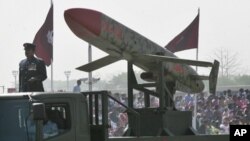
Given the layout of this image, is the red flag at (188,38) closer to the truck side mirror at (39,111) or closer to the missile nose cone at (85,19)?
the missile nose cone at (85,19)

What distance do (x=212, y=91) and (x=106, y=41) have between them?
2.22m

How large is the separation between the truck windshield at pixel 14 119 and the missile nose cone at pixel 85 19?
3427 millimetres

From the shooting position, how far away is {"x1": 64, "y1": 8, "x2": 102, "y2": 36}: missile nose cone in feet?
35.2

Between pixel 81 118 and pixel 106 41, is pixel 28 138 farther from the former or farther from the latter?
pixel 106 41

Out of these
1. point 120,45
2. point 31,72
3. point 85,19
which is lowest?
point 31,72

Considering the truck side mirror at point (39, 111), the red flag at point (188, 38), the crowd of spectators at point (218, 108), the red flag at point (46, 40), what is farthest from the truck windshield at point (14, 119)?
the red flag at point (188, 38)

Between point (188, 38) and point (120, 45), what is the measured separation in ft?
28.9

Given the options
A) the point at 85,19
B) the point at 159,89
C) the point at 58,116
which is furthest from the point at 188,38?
the point at 58,116

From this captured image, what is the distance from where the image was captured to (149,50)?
11547mm

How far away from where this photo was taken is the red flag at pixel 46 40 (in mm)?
17672

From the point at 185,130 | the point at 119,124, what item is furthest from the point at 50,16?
the point at 185,130

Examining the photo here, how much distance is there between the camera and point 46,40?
1780 centimetres

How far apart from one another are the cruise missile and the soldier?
4.81ft

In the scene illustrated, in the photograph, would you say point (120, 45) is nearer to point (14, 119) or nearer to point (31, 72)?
point (31, 72)
